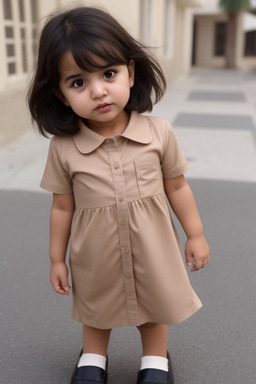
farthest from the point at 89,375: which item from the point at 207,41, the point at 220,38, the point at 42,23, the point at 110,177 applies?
the point at 220,38

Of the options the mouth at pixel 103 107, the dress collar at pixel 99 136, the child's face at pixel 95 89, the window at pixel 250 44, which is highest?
the child's face at pixel 95 89

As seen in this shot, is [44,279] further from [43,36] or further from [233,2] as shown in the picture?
[233,2]

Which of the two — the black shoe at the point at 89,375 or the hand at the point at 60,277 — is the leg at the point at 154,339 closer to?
the black shoe at the point at 89,375

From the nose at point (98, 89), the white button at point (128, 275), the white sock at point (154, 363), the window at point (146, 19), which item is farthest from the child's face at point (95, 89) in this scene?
the window at point (146, 19)

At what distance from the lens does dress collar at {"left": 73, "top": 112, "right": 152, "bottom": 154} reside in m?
1.58

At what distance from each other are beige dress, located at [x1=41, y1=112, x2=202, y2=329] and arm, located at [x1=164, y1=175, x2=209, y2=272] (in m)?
0.06

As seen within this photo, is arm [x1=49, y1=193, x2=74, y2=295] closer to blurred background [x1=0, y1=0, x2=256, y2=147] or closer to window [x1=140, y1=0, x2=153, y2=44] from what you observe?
blurred background [x1=0, y1=0, x2=256, y2=147]

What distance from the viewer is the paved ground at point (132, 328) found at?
1.98 metres

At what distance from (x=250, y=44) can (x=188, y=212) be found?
95.3 feet

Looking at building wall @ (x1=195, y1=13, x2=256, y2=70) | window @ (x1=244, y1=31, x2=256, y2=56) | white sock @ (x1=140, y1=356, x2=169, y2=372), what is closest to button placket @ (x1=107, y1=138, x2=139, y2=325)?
white sock @ (x1=140, y1=356, x2=169, y2=372)

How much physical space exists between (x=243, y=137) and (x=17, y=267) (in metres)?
4.26

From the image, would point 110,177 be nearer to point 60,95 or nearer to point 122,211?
point 122,211

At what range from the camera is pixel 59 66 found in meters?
1.50

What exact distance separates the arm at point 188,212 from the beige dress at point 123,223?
0.06 m
